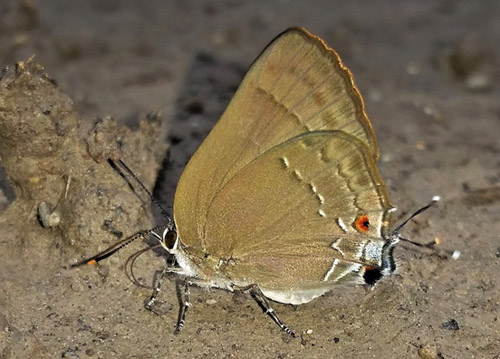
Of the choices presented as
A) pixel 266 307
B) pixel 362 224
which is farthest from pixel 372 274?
pixel 266 307

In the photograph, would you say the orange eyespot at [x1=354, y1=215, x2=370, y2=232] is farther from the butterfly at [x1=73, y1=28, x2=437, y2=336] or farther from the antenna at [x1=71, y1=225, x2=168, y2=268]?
the antenna at [x1=71, y1=225, x2=168, y2=268]

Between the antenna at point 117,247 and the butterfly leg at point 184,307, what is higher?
the antenna at point 117,247

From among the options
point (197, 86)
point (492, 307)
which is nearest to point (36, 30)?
point (197, 86)

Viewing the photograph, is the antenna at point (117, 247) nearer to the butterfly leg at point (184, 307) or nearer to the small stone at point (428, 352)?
the butterfly leg at point (184, 307)

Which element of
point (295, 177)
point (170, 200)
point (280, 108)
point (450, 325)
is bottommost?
point (450, 325)

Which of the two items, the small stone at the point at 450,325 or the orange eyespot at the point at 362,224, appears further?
the small stone at the point at 450,325

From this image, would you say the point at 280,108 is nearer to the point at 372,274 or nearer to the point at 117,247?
the point at 372,274

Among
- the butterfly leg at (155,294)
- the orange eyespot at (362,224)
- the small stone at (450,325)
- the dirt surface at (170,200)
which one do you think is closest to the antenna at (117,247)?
the dirt surface at (170,200)
